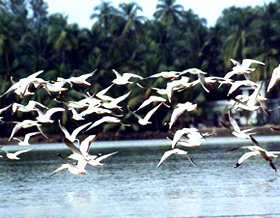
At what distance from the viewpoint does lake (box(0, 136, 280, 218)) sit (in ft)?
93.7

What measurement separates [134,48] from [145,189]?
1633 inches

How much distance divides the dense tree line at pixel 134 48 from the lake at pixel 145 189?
20635 millimetres

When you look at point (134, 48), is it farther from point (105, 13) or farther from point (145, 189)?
point (145, 189)

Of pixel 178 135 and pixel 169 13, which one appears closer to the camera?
pixel 178 135

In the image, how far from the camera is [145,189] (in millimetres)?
35219

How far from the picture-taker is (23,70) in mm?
73375

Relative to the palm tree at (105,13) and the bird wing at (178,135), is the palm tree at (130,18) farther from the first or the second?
the bird wing at (178,135)

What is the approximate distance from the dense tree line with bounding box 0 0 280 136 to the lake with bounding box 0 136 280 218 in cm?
2064

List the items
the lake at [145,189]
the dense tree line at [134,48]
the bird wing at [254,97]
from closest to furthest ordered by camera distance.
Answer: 1. the bird wing at [254,97]
2. the lake at [145,189]
3. the dense tree line at [134,48]

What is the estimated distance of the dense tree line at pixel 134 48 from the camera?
243 feet

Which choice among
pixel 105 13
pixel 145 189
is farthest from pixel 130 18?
pixel 145 189

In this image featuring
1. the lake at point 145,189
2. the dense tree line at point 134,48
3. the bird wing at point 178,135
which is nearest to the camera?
the bird wing at point 178,135

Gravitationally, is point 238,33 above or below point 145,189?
above

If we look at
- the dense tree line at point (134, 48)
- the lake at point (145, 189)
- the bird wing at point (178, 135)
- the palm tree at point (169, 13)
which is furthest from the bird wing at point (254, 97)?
the palm tree at point (169, 13)
